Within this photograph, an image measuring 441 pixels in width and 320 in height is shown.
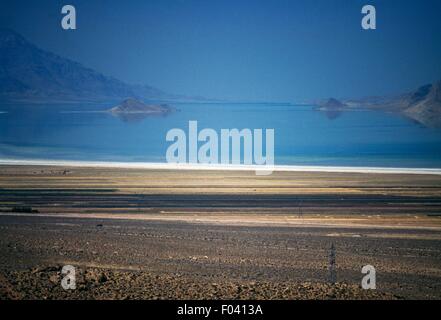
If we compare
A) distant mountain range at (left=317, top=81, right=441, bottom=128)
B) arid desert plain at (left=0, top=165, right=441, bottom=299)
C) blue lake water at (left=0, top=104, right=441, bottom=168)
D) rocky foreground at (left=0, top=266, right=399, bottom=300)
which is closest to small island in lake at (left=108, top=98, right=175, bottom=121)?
blue lake water at (left=0, top=104, right=441, bottom=168)

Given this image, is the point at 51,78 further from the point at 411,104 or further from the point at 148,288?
the point at 148,288

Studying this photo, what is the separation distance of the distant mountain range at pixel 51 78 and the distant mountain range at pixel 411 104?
31797 millimetres

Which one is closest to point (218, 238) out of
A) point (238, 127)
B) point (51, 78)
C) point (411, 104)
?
A: point (238, 127)

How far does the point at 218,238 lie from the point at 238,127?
100 ft

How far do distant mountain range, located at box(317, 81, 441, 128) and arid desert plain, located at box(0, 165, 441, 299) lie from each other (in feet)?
93.0

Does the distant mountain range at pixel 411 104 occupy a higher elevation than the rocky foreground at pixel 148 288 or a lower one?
higher

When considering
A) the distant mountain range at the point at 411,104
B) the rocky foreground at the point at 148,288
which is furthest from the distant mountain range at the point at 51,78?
the rocky foreground at the point at 148,288

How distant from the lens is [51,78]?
81312 millimetres

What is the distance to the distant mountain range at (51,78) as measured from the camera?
74750 mm

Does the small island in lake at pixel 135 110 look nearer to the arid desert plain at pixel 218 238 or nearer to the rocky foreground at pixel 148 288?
the arid desert plain at pixel 218 238

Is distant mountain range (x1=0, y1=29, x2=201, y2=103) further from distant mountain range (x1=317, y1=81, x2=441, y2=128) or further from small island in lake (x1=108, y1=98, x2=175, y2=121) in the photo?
distant mountain range (x1=317, y1=81, x2=441, y2=128)

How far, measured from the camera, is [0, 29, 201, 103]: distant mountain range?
7475cm

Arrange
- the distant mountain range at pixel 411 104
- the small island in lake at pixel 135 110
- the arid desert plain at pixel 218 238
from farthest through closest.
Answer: the distant mountain range at pixel 411 104 < the small island in lake at pixel 135 110 < the arid desert plain at pixel 218 238

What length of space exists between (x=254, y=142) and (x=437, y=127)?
1796cm
